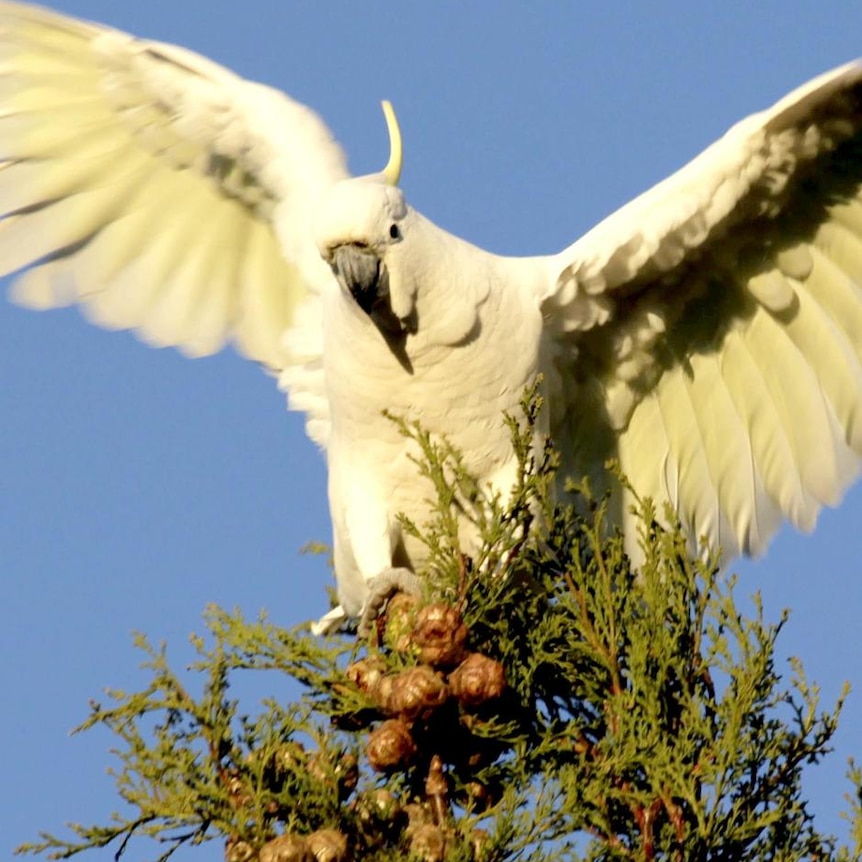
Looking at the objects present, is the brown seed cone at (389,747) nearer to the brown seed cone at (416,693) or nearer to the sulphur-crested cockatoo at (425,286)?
the brown seed cone at (416,693)

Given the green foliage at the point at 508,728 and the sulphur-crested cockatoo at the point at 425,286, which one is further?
the sulphur-crested cockatoo at the point at 425,286

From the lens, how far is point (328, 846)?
9.55 ft

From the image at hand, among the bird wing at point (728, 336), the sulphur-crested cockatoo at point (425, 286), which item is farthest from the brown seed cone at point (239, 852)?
the bird wing at point (728, 336)

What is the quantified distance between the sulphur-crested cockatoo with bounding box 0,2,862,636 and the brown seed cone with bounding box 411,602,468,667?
77 centimetres

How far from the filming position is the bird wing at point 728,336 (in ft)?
13.7

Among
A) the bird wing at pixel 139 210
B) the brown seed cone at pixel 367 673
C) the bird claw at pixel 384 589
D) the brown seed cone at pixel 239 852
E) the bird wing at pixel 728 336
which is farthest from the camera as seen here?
the bird wing at pixel 139 210

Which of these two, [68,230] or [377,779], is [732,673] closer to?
[377,779]

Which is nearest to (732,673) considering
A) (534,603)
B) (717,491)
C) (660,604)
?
(660,604)

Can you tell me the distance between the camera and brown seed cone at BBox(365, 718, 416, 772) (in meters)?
3.15

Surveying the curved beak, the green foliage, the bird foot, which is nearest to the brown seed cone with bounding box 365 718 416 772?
the green foliage

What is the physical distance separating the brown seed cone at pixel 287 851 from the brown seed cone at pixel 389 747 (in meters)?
0.29

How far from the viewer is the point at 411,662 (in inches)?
128

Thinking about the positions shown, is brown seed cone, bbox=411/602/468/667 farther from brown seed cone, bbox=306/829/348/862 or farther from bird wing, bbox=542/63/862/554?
bird wing, bbox=542/63/862/554

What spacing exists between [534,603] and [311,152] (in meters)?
1.68
